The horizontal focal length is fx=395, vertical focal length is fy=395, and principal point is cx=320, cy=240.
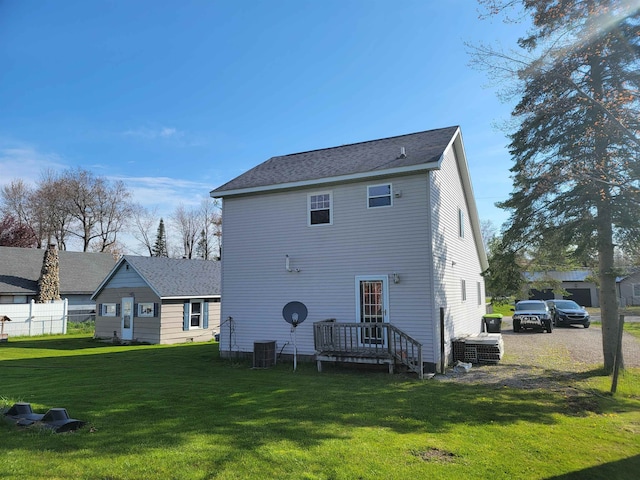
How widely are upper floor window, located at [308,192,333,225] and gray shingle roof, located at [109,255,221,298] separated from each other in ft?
34.6

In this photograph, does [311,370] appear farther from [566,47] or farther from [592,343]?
[592,343]

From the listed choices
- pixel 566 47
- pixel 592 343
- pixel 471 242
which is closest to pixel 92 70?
pixel 566 47

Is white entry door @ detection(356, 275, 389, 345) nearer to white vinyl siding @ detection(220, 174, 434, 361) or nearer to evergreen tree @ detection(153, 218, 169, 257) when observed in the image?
white vinyl siding @ detection(220, 174, 434, 361)

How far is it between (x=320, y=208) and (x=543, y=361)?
Answer: 27.8 feet

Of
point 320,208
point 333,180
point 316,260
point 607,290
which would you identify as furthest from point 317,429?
point 607,290

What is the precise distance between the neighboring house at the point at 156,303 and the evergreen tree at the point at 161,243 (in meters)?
33.9

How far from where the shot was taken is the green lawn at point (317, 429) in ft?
14.9

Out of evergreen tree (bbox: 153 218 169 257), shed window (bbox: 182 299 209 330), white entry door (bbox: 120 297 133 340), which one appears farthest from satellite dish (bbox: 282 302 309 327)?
evergreen tree (bbox: 153 218 169 257)

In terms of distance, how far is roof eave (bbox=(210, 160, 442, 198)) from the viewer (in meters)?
10.8

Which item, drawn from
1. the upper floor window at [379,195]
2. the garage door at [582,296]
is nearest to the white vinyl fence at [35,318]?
the upper floor window at [379,195]

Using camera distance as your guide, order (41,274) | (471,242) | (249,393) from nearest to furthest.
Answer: (249,393) → (471,242) → (41,274)

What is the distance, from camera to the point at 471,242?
17.9 meters

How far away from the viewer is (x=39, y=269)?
90.8 ft

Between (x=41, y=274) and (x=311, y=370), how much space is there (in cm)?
2290
